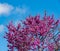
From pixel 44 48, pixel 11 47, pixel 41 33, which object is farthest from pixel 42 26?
pixel 11 47

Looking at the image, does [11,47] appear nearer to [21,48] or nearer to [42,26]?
[21,48]

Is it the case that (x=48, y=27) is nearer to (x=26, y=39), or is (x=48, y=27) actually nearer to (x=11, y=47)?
(x=26, y=39)

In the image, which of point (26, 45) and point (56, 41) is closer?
point (26, 45)

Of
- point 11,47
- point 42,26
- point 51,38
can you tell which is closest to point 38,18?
point 42,26

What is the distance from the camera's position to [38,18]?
13906mm

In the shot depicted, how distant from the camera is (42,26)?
13688 mm

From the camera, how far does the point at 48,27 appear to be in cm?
1406

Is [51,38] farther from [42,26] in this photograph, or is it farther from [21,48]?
[21,48]

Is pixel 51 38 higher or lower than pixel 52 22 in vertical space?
lower

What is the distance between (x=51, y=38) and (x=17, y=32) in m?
2.23

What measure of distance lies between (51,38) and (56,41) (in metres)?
0.58

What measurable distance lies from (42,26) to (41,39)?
2.78ft

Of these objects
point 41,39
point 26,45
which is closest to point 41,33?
point 41,39

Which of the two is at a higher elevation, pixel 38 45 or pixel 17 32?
pixel 17 32
